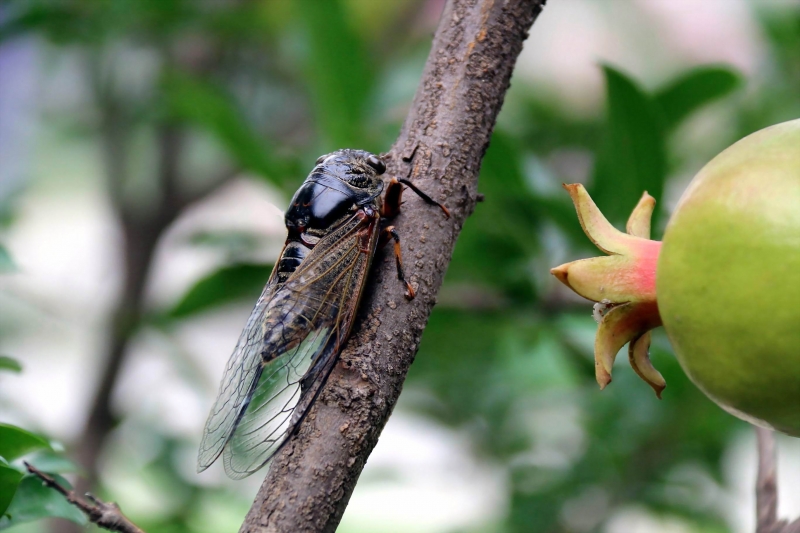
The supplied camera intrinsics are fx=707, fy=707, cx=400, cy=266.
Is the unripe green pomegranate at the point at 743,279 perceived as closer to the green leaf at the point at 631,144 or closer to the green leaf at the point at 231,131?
the green leaf at the point at 631,144

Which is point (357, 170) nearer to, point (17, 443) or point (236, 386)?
point (236, 386)

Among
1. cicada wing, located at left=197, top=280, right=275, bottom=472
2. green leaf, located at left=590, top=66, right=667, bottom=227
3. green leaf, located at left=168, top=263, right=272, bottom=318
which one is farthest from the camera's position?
green leaf, located at left=168, top=263, right=272, bottom=318

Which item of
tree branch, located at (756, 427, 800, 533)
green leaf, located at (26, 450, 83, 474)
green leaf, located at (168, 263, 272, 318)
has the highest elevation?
green leaf, located at (168, 263, 272, 318)

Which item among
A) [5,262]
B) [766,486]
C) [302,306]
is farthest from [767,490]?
[5,262]

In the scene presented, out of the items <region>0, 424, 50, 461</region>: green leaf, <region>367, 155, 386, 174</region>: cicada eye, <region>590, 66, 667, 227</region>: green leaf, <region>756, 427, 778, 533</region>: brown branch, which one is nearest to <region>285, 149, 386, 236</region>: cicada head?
<region>367, 155, 386, 174</region>: cicada eye

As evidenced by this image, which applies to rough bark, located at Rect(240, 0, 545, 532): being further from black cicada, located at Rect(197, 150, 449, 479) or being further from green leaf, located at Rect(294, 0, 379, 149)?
green leaf, located at Rect(294, 0, 379, 149)

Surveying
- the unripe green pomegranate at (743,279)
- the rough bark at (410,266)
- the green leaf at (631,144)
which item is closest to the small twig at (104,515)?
the rough bark at (410,266)

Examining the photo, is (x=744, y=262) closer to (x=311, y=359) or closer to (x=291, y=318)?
(x=311, y=359)
